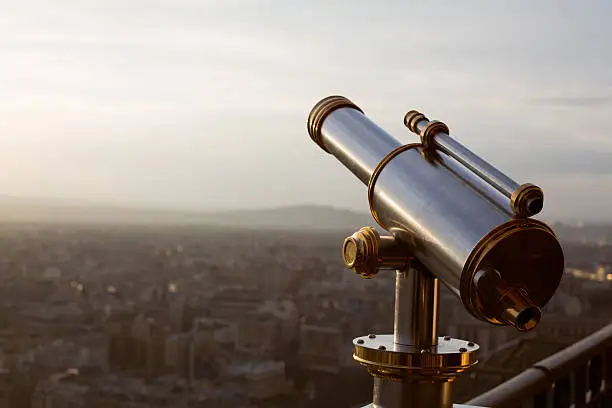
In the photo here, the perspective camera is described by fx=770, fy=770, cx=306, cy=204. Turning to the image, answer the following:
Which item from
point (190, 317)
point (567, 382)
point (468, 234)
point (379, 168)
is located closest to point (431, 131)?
point (379, 168)

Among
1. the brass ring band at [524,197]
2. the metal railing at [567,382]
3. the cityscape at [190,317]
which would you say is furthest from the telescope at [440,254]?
the metal railing at [567,382]

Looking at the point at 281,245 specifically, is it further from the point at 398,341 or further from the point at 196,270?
the point at 398,341

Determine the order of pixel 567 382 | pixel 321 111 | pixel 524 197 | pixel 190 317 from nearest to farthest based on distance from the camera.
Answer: pixel 524 197, pixel 321 111, pixel 190 317, pixel 567 382

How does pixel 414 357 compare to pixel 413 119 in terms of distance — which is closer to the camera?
pixel 414 357

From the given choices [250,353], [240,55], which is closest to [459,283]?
[250,353]

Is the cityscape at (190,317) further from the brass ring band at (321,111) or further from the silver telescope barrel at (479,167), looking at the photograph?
the silver telescope barrel at (479,167)

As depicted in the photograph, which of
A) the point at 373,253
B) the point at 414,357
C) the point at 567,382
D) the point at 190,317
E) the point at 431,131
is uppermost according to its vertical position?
the point at 431,131

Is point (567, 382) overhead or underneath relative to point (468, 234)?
underneath

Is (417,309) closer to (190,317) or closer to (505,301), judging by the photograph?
(505,301)
